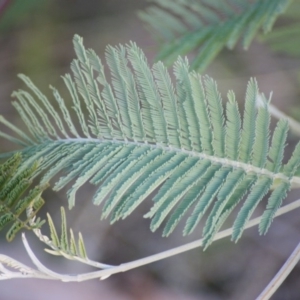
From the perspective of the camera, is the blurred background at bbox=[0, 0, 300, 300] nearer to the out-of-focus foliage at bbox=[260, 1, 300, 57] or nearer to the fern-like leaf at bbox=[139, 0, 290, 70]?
the out-of-focus foliage at bbox=[260, 1, 300, 57]

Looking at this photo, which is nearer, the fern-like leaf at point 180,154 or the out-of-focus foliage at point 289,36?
the fern-like leaf at point 180,154

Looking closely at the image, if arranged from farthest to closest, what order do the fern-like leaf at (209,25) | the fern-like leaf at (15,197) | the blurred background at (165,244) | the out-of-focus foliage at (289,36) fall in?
the blurred background at (165,244) < the out-of-focus foliage at (289,36) < the fern-like leaf at (209,25) < the fern-like leaf at (15,197)

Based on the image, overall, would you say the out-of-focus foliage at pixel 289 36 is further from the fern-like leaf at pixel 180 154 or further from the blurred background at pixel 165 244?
the fern-like leaf at pixel 180 154

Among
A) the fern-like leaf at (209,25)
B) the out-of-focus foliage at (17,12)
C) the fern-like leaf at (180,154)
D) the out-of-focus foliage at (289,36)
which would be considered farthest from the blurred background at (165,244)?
the fern-like leaf at (180,154)

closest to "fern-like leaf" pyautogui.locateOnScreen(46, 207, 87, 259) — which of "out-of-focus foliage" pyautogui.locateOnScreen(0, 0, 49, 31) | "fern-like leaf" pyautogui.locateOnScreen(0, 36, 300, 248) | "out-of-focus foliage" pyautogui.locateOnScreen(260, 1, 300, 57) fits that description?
"fern-like leaf" pyautogui.locateOnScreen(0, 36, 300, 248)

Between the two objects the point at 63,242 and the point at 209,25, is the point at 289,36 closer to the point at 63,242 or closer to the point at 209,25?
the point at 209,25

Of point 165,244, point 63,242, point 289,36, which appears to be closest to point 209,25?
point 289,36

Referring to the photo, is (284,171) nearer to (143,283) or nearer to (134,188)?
(134,188)
